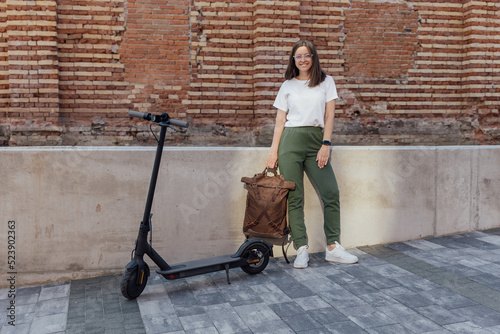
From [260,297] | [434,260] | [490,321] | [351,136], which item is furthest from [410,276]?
[351,136]

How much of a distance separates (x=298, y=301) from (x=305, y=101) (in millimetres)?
1706

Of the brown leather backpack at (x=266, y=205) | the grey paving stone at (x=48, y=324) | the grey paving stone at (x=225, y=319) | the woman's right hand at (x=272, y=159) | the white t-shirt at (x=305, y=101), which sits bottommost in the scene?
the grey paving stone at (x=48, y=324)

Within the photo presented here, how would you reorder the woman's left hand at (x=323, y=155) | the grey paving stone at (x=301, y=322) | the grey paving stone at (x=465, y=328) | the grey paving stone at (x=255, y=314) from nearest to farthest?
the grey paving stone at (x=465, y=328) → the grey paving stone at (x=301, y=322) → the grey paving stone at (x=255, y=314) → the woman's left hand at (x=323, y=155)

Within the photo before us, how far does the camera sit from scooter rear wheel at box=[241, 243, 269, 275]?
3.98 m

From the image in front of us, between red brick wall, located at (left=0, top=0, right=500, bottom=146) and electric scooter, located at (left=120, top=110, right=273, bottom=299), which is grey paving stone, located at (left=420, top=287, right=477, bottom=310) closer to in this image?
electric scooter, located at (left=120, top=110, right=273, bottom=299)

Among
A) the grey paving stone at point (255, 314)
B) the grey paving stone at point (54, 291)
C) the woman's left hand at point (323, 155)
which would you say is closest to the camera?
the grey paving stone at point (255, 314)

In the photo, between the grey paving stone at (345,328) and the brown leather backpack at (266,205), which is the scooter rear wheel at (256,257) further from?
the grey paving stone at (345,328)

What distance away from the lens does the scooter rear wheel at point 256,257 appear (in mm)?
3982

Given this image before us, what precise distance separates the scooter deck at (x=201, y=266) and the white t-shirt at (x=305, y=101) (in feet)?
4.22

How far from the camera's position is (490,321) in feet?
9.79

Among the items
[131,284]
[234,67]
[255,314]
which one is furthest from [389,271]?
[234,67]

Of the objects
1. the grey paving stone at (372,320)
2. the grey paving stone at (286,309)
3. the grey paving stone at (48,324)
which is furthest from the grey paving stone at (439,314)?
the grey paving stone at (48,324)

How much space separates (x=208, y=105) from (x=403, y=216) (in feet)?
11.8

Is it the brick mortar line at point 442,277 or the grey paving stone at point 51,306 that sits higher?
the brick mortar line at point 442,277
